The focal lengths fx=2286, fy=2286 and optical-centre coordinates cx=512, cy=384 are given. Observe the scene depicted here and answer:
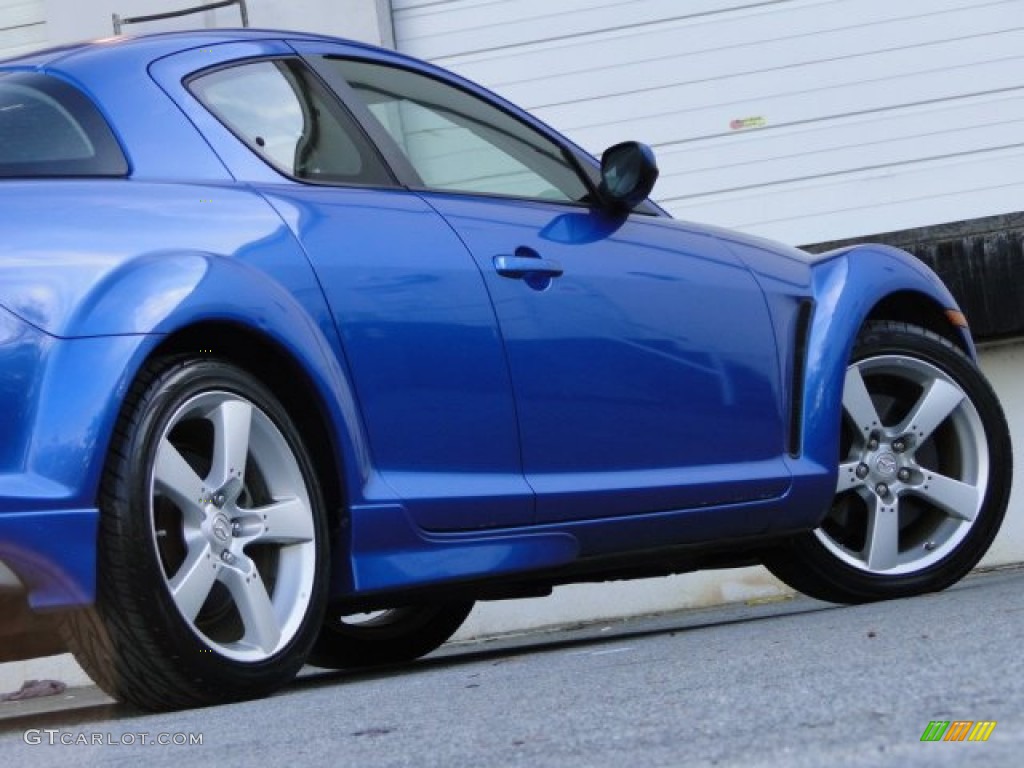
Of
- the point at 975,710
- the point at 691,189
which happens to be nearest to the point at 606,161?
the point at 975,710

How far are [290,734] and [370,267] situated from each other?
1.30 m

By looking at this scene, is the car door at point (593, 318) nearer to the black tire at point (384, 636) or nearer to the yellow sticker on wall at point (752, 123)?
the black tire at point (384, 636)

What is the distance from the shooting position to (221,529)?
4148mm

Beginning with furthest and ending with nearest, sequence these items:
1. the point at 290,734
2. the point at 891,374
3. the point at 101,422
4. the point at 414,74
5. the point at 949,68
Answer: the point at 949,68 < the point at 891,374 < the point at 414,74 < the point at 101,422 < the point at 290,734

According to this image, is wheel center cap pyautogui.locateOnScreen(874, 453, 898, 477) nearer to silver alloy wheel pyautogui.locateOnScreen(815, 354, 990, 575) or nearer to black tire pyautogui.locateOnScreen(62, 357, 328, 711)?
silver alloy wheel pyautogui.locateOnScreen(815, 354, 990, 575)

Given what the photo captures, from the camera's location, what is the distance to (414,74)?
17.4 ft

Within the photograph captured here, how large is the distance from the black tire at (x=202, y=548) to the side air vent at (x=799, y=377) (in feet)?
5.43

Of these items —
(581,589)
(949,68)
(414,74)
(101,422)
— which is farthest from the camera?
(949,68)

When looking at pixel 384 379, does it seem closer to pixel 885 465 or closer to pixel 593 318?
pixel 593 318

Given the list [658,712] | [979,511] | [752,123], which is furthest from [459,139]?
Answer: [752,123]

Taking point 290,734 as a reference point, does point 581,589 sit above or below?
below

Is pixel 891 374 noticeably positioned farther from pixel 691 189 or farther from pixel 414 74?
pixel 691 189
